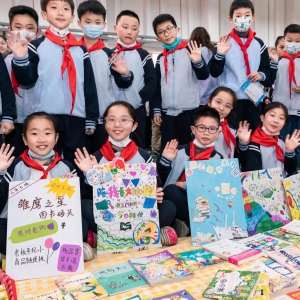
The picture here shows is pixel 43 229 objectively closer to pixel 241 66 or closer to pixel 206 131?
pixel 206 131

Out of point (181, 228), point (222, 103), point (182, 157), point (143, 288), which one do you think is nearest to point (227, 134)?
point (222, 103)

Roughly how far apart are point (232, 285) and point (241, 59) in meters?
2.10

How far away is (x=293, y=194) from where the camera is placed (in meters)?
2.35

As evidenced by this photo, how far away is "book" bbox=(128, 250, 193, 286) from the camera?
1.63 m

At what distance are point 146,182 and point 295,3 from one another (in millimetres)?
7341

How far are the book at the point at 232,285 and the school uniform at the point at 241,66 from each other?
5.42ft

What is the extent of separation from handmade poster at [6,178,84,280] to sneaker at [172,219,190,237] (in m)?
0.71

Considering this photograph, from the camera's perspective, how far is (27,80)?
2307 millimetres

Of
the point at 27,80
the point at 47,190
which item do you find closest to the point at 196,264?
the point at 47,190

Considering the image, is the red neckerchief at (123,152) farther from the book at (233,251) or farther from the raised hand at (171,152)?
the book at (233,251)

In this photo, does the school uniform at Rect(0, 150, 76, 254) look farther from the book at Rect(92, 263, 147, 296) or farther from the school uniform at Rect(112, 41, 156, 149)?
the school uniform at Rect(112, 41, 156, 149)

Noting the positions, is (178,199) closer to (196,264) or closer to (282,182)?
(196,264)

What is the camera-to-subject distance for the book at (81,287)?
4.92ft

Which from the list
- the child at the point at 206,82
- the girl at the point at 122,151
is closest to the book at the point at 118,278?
the girl at the point at 122,151
